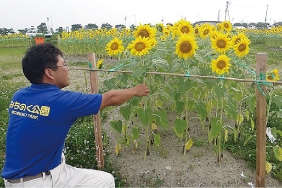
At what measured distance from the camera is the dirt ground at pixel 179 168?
10.5 ft

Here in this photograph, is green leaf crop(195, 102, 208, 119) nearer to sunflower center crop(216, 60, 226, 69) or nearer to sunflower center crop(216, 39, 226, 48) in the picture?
sunflower center crop(216, 60, 226, 69)

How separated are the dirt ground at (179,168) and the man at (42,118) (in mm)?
1174

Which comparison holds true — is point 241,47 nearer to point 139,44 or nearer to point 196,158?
point 139,44

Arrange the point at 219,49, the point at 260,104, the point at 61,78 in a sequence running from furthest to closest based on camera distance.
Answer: the point at 219,49
the point at 260,104
the point at 61,78

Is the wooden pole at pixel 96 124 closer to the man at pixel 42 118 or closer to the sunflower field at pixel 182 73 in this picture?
the sunflower field at pixel 182 73

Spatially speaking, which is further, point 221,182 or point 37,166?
point 221,182

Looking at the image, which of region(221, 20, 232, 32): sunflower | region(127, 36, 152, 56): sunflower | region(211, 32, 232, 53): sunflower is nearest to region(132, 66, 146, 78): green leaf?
region(127, 36, 152, 56): sunflower

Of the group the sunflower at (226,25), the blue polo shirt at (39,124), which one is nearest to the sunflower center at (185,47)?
the blue polo shirt at (39,124)

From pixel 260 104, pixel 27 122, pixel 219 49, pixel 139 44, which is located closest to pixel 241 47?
pixel 219 49

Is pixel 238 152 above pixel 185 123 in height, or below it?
below

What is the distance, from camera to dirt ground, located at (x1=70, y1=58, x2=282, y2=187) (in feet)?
10.5

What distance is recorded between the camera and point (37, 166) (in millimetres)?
2182

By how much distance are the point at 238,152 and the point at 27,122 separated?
8.00ft

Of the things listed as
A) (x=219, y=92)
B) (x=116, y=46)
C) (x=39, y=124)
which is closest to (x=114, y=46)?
(x=116, y=46)
